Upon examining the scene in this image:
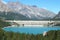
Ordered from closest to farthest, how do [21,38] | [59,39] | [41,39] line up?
[59,39]
[41,39]
[21,38]

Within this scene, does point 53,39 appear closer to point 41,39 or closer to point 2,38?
point 41,39

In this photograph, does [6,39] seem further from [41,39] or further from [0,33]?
[41,39]

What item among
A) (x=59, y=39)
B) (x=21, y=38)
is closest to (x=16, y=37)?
(x=21, y=38)

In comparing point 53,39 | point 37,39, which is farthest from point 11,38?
point 53,39

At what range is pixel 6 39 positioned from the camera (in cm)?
1176

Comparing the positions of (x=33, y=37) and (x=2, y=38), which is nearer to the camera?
(x=2, y=38)

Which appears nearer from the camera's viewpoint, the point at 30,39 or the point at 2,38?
the point at 2,38

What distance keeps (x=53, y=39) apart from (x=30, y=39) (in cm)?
148

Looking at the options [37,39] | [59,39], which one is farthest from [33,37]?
[59,39]

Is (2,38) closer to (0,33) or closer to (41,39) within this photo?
(0,33)

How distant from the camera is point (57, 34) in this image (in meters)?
12.5

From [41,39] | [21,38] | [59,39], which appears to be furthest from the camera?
[21,38]

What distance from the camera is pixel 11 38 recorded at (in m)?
12.5

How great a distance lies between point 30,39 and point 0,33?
188cm
